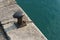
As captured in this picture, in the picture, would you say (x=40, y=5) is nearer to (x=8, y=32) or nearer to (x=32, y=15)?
(x=32, y=15)

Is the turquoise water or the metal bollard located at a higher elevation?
the metal bollard

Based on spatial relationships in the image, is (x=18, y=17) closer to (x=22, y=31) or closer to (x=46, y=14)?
(x=22, y=31)

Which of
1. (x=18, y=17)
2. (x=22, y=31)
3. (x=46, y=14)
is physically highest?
(x=18, y=17)

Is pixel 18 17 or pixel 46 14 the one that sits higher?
pixel 18 17

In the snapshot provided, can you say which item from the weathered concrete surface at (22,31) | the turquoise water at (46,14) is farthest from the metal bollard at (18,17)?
the turquoise water at (46,14)

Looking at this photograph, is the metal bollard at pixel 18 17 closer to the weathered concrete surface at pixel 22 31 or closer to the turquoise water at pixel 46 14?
the weathered concrete surface at pixel 22 31

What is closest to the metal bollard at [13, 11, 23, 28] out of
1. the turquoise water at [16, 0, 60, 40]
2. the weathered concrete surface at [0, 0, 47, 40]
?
the weathered concrete surface at [0, 0, 47, 40]

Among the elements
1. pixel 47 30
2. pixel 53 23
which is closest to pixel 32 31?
pixel 47 30

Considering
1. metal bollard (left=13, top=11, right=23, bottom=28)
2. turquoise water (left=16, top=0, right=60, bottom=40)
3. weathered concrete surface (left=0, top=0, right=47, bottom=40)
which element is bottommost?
turquoise water (left=16, top=0, right=60, bottom=40)

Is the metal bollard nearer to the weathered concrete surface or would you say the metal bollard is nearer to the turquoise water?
the weathered concrete surface

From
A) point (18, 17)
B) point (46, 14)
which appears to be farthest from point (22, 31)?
point (46, 14)
